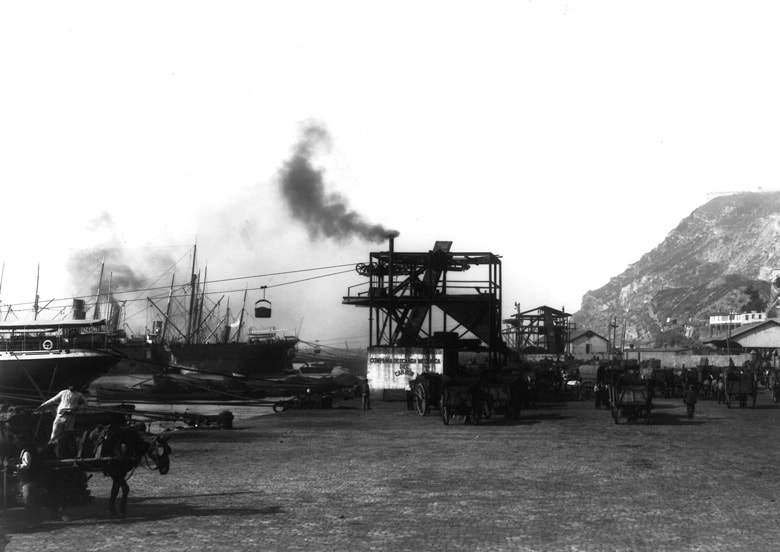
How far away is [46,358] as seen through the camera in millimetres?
50312

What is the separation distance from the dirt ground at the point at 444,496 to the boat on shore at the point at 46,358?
31519 mm

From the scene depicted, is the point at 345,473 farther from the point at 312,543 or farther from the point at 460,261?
the point at 460,261

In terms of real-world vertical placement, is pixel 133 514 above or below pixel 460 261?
below

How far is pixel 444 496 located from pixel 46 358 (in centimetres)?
4448

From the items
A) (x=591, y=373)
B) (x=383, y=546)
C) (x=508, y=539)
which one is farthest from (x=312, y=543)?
(x=591, y=373)

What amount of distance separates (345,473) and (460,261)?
3128cm

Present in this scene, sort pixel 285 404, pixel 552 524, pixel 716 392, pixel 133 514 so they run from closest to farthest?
1. pixel 552 524
2. pixel 133 514
3. pixel 285 404
4. pixel 716 392

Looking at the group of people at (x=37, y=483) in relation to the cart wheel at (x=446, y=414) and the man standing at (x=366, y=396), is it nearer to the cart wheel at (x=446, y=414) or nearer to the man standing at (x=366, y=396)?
the cart wheel at (x=446, y=414)

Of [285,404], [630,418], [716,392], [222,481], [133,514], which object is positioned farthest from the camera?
[716,392]

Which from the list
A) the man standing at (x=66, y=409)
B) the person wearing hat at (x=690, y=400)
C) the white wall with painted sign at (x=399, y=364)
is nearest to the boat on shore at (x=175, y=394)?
the white wall with painted sign at (x=399, y=364)

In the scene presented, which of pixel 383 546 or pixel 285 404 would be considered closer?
pixel 383 546

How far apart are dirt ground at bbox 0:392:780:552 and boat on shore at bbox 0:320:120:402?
3152cm

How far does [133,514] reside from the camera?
11.6 m

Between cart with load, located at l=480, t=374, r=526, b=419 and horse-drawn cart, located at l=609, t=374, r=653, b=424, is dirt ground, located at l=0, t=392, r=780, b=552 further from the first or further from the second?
cart with load, located at l=480, t=374, r=526, b=419
